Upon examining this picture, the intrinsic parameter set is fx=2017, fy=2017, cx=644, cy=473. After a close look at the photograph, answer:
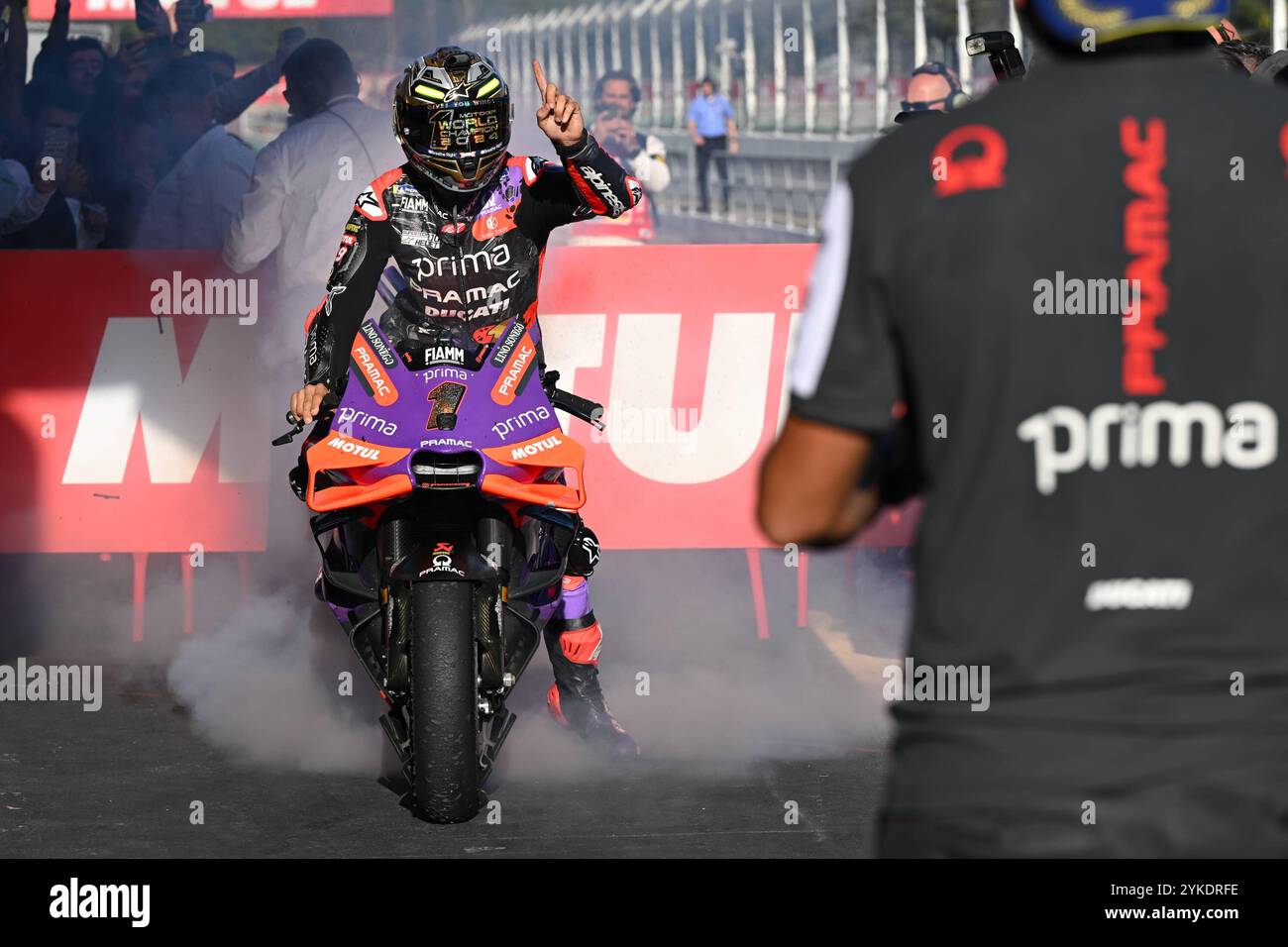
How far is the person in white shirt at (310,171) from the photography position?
9.23 m

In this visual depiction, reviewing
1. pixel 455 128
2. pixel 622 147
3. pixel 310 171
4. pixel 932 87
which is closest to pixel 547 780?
pixel 455 128

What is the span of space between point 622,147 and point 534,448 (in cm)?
894

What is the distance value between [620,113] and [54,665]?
7.47 meters

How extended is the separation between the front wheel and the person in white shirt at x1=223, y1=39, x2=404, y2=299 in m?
3.91

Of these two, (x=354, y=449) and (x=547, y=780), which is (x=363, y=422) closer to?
(x=354, y=449)

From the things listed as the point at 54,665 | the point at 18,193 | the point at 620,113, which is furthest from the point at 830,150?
the point at 54,665

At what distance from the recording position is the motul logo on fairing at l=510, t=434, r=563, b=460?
5.88 m

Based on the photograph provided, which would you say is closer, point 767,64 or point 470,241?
point 470,241

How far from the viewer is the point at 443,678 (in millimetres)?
5570

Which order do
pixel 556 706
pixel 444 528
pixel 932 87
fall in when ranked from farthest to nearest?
pixel 932 87 < pixel 556 706 < pixel 444 528

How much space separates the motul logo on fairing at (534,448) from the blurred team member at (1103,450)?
3.82 meters

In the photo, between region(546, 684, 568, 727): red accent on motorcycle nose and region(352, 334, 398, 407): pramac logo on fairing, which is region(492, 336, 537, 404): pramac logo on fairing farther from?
region(546, 684, 568, 727): red accent on motorcycle nose

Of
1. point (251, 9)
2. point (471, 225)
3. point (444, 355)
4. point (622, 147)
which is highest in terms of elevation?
point (251, 9)

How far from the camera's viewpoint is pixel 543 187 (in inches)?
263
